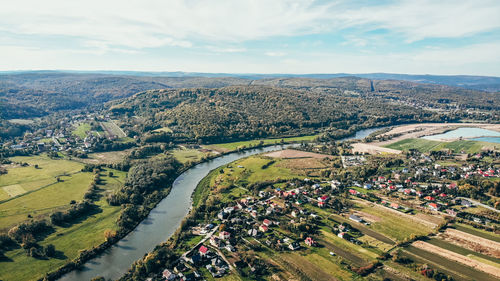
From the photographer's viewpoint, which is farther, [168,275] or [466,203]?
[466,203]

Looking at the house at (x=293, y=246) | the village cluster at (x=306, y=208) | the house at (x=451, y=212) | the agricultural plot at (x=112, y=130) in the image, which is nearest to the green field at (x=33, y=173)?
the agricultural plot at (x=112, y=130)

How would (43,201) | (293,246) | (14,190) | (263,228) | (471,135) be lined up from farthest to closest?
1. (471,135)
2. (14,190)
3. (43,201)
4. (263,228)
5. (293,246)

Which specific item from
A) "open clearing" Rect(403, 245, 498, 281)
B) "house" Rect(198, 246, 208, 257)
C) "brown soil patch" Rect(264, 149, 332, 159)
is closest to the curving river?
"house" Rect(198, 246, 208, 257)

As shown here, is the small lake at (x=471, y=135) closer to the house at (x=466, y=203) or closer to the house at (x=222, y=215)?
the house at (x=466, y=203)

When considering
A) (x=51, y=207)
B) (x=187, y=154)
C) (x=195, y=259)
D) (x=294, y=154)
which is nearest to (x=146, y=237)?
(x=195, y=259)

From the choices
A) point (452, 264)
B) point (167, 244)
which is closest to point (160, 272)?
point (167, 244)

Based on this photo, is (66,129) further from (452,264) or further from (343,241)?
(452,264)

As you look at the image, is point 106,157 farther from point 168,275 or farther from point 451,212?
point 451,212
